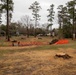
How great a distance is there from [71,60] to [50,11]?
43.9 m

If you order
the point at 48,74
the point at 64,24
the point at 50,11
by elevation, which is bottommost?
the point at 48,74

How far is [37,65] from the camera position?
40.0 ft

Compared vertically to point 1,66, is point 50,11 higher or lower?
higher

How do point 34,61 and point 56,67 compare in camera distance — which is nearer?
point 56,67

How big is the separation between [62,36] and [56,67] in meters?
34.7

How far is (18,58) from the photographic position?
46.4 ft

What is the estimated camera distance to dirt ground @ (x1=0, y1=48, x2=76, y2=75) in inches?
429

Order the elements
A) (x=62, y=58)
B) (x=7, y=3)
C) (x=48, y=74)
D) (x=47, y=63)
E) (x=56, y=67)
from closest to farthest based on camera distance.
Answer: (x=48, y=74), (x=56, y=67), (x=47, y=63), (x=62, y=58), (x=7, y=3)

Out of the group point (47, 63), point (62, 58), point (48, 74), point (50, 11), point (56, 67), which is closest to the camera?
point (48, 74)

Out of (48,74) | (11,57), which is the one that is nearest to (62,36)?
(11,57)

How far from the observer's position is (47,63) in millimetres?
12680

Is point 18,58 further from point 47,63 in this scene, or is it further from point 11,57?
point 47,63

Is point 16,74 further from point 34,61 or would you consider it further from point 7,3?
point 7,3

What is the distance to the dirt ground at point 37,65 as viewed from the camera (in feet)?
35.8
